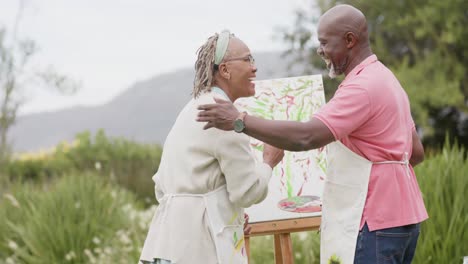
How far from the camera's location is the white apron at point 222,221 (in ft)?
10.5

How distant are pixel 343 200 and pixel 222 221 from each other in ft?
1.60

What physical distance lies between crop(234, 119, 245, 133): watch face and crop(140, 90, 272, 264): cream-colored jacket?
17 cm

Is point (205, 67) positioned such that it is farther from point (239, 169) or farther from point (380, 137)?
point (380, 137)

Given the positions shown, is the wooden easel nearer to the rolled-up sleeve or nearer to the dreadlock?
the rolled-up sleeve

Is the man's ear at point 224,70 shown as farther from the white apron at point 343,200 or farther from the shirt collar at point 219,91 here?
the white apron at point 343,200

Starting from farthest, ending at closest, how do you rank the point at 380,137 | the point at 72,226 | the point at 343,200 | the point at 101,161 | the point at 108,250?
the point at 101,161, the point at 72,226, the point at 108,250, the point at 343,200, the point at 380,137

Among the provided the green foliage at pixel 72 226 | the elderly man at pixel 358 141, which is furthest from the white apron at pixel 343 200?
the green foliage at pixel 72 226

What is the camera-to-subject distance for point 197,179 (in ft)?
10.4

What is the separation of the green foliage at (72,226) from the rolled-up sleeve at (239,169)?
11.5ft

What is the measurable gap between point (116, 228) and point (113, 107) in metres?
71.7

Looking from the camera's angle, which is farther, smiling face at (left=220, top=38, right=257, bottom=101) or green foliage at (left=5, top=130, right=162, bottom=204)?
green foliage at (left=5, top=130, right=162, bottom=204)

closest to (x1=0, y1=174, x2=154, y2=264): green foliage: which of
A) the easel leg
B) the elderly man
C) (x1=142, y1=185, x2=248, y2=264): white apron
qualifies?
the easel leg

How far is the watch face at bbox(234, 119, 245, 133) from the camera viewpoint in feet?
9.68

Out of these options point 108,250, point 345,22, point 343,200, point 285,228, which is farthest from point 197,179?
point 108,250
